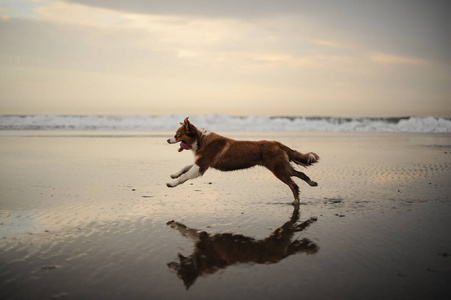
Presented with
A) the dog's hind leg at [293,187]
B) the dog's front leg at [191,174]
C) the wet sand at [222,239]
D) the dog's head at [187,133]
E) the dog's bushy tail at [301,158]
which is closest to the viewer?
the wet sand at [222,239]

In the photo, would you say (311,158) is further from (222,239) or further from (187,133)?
(222,239)

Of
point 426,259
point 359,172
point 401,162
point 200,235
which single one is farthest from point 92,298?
point 401,162

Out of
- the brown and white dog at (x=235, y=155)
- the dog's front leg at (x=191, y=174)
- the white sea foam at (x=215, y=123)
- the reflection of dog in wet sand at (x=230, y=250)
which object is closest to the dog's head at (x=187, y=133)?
the brown and white dog at (x=235, y=155)

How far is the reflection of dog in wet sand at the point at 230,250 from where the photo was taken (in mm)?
4559

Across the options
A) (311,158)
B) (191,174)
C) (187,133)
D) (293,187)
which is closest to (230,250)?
(293,187)

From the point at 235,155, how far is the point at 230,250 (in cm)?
353

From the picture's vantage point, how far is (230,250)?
205 inches

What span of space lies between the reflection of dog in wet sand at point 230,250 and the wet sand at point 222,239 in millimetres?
15

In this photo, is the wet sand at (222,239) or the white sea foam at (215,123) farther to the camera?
the white sea foam at (215,123)

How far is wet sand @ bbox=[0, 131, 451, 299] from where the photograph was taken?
402cm

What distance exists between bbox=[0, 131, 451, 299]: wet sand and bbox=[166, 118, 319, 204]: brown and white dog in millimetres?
626

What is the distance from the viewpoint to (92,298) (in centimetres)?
372

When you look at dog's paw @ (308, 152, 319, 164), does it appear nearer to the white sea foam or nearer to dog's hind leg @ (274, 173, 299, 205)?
dog's hind leg @ (274, 173, 299, 205)

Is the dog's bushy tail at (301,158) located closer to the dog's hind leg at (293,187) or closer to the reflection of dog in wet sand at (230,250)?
the dog's hind leg at (293,187)
